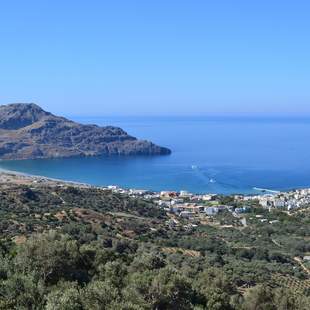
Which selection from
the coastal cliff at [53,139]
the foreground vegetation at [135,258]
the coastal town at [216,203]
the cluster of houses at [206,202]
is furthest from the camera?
the coastal cliff at [53,139]

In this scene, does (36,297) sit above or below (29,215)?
above

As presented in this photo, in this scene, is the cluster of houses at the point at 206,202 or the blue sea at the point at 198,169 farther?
the blue sea at the point at 198,169

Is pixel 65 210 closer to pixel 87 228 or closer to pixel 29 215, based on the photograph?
pixel 29 215

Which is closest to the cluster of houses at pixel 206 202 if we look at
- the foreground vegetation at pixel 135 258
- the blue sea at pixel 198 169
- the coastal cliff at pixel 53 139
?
the foreground vegetation at pixel 135 258

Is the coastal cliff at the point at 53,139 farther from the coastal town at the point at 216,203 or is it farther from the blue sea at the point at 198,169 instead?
the coastal town at the point at 216,203

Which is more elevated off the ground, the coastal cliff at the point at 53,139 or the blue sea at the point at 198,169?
the coastal cliff at the point at 53,139

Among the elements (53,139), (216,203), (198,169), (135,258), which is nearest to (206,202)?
(216,203)

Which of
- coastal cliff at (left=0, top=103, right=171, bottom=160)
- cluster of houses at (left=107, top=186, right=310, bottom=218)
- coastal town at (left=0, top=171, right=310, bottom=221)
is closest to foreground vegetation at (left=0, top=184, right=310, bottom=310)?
coastal town at (left=0, top=171, right=310, bottom=221)

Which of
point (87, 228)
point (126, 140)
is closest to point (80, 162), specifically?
point (126, 140)
